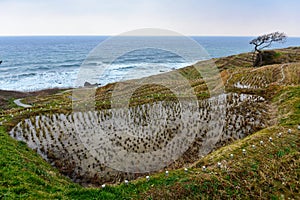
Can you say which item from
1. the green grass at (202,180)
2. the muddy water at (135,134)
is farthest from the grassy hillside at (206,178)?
the muddy water at (135,134)

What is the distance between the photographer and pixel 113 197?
6.78 m

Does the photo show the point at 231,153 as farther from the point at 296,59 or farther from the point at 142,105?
the point at 296,59

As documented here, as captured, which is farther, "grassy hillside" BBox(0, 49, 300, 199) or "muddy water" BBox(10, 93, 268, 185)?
"muddy water" BBox(10, 93, 268, 185)

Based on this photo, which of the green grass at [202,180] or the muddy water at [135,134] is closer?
the green grass at [202,180]

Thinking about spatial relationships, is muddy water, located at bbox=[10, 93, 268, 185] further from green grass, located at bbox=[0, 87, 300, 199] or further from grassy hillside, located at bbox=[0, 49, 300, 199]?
green grass, located at bbox=[0, 87, 300, 199]

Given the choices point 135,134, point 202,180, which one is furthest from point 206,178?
point 135,134

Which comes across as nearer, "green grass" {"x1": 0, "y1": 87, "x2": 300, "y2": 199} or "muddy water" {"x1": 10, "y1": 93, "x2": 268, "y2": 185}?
"green grass" {"x1": 0, "y1": 87, "x2": 300, "y2": 199}

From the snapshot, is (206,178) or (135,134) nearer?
(206,178)

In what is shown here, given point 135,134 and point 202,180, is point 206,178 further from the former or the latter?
point 135,134

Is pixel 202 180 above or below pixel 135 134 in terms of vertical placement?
above

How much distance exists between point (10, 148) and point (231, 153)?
9.32 metres

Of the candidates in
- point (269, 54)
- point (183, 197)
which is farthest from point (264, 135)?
point (269, 54)

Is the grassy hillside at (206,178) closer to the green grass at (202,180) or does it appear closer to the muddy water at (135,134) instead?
the green grass at (202,180)

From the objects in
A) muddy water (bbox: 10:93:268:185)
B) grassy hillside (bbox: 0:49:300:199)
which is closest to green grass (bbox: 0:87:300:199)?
grassy hillside (bbox: 0:49:300:199)
